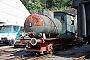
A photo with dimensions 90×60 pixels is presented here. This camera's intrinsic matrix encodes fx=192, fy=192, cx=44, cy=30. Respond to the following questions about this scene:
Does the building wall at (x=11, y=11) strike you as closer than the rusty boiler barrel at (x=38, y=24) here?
No

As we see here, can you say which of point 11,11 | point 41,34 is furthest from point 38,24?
point 11,11

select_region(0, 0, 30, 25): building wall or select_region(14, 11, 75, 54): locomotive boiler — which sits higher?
select_region(0, 0, 30, 25): building wall

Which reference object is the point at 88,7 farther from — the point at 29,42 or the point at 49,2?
the point at 49,2

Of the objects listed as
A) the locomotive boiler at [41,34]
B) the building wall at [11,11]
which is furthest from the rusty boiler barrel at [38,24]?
the building wall at [11,11]

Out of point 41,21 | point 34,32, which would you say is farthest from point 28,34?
point 41,21

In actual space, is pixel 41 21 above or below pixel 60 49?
above

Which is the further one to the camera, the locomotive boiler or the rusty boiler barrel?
the rusty boiler barrel

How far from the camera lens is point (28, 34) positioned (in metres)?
10.9

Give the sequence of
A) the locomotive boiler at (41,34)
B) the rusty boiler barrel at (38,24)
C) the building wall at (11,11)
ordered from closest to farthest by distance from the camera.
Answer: the locomotive boiler at (41,34) → the rusty boiler barrel at (38,24) → the building wall at (11,11)

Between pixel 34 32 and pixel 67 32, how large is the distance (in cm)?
393

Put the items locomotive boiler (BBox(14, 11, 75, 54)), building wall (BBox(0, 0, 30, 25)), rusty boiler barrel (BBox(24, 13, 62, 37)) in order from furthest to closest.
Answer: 1. building wall (BBox(0, 0, 30, 25))
2. rusty boiler barrel (BBox(24, 13, 62, 37))
3. locomotive boiler (BBox(14, 11, 75, 54))

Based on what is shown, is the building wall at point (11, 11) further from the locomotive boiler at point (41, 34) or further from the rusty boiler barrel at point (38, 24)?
the rusty boiler barrel at point (38, 24)

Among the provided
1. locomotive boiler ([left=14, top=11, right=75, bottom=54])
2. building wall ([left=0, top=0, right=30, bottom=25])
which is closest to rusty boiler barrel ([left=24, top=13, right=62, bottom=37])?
locomotive boiler ([left=14, top=11, right=75, bottom=54])

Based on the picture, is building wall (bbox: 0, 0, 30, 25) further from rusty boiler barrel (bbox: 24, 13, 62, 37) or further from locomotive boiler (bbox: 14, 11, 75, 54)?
rusty boiler barrel (bbox: 24, 13, 62, 37)
